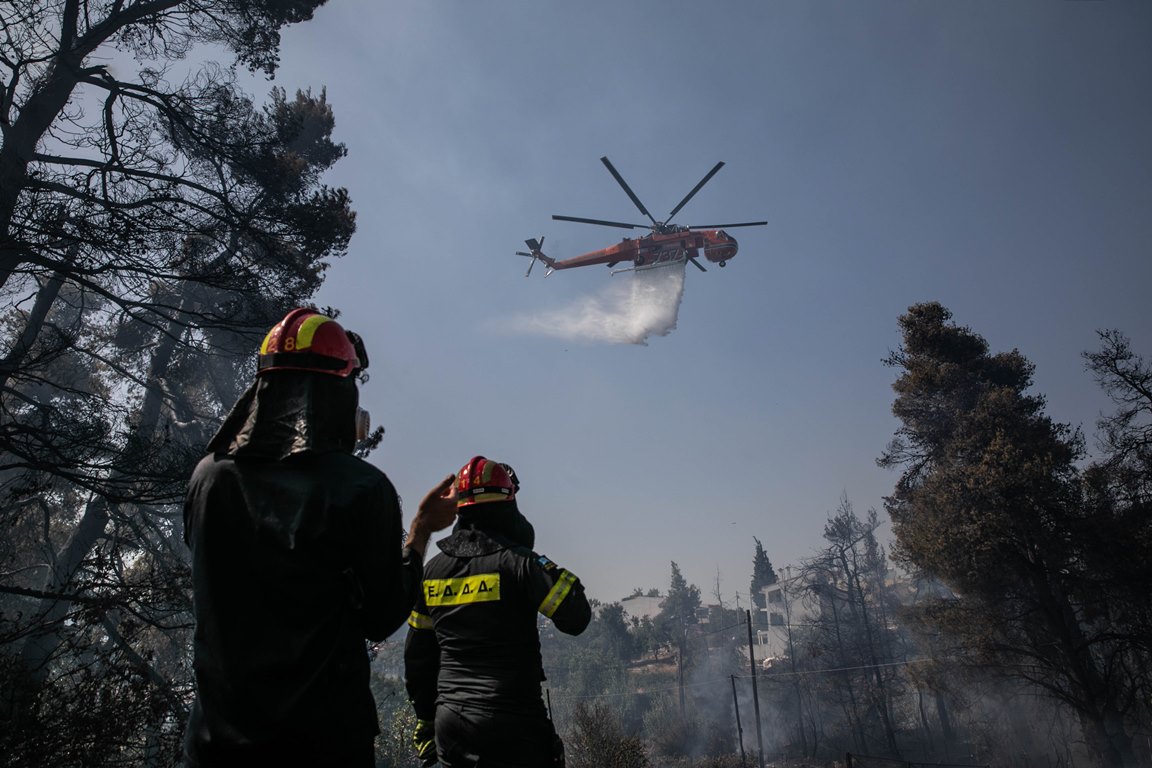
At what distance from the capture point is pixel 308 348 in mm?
1804

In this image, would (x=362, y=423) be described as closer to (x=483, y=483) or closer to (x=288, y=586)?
(x=288, y=586)

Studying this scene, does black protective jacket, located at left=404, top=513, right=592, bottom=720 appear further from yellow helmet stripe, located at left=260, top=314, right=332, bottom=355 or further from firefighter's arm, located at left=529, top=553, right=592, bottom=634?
yellow helmet stripe, located at left=260, top=314, right=332, bottom=355

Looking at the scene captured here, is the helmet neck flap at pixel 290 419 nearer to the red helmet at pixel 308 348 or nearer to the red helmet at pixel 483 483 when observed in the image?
the red helmet at pixel 308 348

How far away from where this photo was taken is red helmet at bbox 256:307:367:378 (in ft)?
5.87

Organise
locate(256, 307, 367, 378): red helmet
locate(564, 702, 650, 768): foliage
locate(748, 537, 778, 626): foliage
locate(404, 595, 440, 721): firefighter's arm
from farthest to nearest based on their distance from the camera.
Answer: locate(748, 537, 778, 626): foliage, locate(564, 702, 650, 768): foliage, locate(404, 595, 440, 721): firefighter's arm, locate(256, 307, 367, 378): red helmet

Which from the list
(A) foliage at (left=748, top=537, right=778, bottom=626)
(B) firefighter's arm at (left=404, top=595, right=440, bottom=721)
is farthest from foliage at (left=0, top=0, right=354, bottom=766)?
(A) foliage at (left=748, top=537, right=778, bottom=626)

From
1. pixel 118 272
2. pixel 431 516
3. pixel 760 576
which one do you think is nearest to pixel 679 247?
pixel 118 272

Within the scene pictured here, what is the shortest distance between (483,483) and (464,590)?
0.62m

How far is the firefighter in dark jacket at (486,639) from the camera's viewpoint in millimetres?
3170

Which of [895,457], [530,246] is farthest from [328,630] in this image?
[530,246]

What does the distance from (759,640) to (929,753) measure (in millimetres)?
30357

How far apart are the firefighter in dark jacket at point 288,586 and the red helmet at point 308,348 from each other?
1.2 inches

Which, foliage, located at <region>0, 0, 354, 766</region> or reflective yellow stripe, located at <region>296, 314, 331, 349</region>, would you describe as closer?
reflective yellow stripe, located at <region>296, 314, 331, 349</region>

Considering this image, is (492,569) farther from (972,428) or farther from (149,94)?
(972,428)
